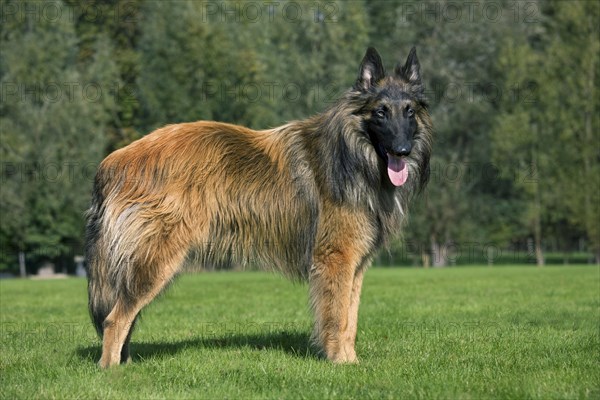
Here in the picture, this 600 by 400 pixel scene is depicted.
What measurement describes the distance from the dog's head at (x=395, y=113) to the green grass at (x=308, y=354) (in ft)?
6.05

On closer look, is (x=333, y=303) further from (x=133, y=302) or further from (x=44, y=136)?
(x=44, y=136)

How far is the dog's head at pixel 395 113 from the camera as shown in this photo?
268 inches

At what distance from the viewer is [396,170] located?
6.94 m

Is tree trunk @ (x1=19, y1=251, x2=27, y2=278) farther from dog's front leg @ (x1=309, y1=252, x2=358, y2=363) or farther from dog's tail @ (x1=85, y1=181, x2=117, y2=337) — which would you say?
dog's front leg @ (x1=309, y1=252, x2=358, y2=363)

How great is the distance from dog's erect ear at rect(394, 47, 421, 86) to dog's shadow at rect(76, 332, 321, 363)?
8.79ft

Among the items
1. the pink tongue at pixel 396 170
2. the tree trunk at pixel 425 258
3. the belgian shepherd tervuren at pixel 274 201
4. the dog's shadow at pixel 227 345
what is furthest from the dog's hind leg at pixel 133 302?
the tree trunk at pixel 425 258

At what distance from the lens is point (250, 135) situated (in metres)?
7.29

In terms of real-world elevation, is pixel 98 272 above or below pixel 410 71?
below

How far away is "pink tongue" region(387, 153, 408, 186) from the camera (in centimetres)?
691

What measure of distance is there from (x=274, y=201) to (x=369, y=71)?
153 cm

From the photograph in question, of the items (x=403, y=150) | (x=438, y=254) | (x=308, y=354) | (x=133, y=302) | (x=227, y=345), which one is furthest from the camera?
(x=438, y=254)

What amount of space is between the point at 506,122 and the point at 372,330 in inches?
1246

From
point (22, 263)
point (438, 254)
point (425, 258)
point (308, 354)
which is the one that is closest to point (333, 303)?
point (308, 354)

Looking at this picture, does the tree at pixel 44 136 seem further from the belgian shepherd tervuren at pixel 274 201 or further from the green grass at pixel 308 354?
the belgian shepherd tervuren at pixel 274 201
